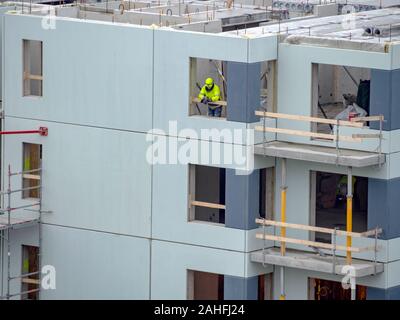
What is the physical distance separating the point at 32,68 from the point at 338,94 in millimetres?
9609

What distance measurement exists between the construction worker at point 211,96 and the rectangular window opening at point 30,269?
25.5 ft

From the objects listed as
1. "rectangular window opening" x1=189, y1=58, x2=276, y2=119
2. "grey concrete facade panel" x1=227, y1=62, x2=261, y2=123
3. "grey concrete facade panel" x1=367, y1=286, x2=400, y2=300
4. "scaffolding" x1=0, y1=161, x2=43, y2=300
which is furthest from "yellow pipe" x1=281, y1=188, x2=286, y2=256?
"scaffolding" x1=0, y1=161, x2=43, y2=300

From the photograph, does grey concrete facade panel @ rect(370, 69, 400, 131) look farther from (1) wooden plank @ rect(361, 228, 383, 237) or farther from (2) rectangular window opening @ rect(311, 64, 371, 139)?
(1) wooden plank @ rect(361, 228, 383, 237)

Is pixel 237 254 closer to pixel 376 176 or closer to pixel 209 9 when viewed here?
pixel 376 176

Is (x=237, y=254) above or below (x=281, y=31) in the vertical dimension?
below

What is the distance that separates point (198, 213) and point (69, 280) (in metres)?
4.56

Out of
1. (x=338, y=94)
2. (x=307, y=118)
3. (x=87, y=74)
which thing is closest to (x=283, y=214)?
(x=307, y=118)

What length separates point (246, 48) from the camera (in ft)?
194

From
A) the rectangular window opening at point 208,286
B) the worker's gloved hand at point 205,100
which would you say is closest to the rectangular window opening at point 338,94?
the worker's gloved hand at point 205,100

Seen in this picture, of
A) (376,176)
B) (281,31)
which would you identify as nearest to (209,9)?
(281,31)

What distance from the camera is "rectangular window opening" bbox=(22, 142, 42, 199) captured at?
64.1 metres

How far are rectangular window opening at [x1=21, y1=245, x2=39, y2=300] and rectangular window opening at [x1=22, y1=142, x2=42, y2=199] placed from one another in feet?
5.72

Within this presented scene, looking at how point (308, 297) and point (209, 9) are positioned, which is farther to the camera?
point (209, 9)

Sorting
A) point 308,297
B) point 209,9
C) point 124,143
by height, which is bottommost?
point 308,297
